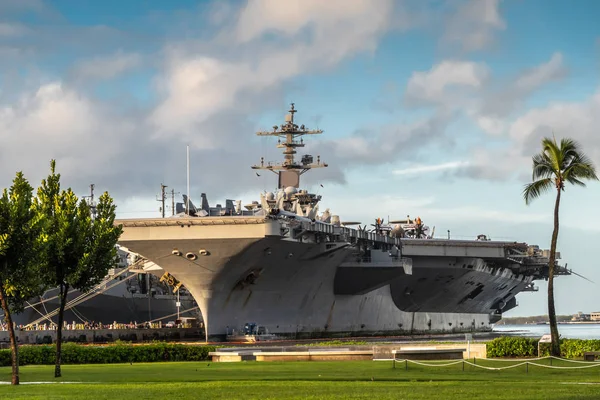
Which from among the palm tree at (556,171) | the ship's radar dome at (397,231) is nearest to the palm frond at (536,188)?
the palm tree at (556,171)

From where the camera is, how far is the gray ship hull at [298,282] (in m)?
42.2

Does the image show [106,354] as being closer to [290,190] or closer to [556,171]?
[556,171]

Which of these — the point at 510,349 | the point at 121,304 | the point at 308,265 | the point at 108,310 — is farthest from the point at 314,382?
the point at 108,310

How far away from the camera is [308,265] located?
48031 millimetres

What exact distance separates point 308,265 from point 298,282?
4.41 feet

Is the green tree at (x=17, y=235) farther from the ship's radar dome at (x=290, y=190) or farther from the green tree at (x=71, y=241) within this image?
the ship's radar dome at (x=290, y=190)

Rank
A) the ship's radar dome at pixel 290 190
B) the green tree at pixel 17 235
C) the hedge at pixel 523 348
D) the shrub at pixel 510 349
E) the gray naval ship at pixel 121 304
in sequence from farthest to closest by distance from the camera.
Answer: the ship's radar dome at pixel 290 190 → the gray naval ship at pixel 121 304 → the shrub at pixel 510 349 → the hedge at pixel 523 348 → the green tree at pixel 17 235

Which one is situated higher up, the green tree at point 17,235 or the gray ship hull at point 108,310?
the green tree at point 17,235

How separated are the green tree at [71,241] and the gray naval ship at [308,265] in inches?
695

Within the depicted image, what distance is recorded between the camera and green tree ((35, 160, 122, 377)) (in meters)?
23.0

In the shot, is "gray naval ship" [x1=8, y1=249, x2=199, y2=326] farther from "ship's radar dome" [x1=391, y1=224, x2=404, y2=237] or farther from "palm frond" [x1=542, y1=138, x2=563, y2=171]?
"palm frond" [x1=542, y1=138, x2=563, y2=171]

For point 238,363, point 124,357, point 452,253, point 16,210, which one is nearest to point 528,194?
point 238,363

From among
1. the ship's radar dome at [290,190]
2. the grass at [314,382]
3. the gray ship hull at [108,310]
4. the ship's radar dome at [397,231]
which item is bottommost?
the grass at [314,382]

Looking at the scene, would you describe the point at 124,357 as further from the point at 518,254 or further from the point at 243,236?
the point at 518,254
